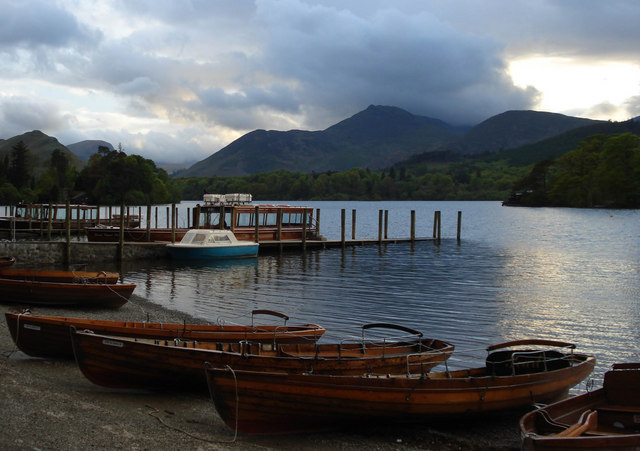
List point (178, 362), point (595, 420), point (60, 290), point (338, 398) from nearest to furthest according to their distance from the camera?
point (595, 420)
point (338, 398)
point (178, 362)
point (60, 290)

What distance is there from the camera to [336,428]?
9.84 metres

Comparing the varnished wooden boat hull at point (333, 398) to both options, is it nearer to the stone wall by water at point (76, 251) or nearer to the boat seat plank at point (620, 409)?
the boat seat plank at point (620, 409)

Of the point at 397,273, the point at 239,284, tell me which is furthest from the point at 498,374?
the point at 397,273

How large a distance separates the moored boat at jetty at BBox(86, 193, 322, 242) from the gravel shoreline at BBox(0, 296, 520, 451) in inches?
1053

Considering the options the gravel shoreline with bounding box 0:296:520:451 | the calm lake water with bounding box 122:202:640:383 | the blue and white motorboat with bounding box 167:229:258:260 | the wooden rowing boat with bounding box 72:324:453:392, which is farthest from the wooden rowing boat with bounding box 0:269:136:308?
the blue and white motorboat with bounding box 167:229:258:260

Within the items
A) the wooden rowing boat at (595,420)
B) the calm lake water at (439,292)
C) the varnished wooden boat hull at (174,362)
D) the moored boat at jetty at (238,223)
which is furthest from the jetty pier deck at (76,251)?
the wooden rowing boat at (595,420)

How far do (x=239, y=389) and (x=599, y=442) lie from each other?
17.5 feet

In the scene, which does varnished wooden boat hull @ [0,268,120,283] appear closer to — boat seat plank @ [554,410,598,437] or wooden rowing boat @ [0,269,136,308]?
wooden rowing boat @ [0,269,136,308]

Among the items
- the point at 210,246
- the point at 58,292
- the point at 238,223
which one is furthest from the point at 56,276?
the point at 238,223

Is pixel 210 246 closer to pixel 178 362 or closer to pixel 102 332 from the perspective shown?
pixel 102 332

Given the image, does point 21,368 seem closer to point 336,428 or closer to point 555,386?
point 336,428

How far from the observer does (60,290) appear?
19.3 m

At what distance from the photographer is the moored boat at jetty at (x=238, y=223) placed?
39816 mm

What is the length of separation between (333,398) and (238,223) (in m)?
33.0
